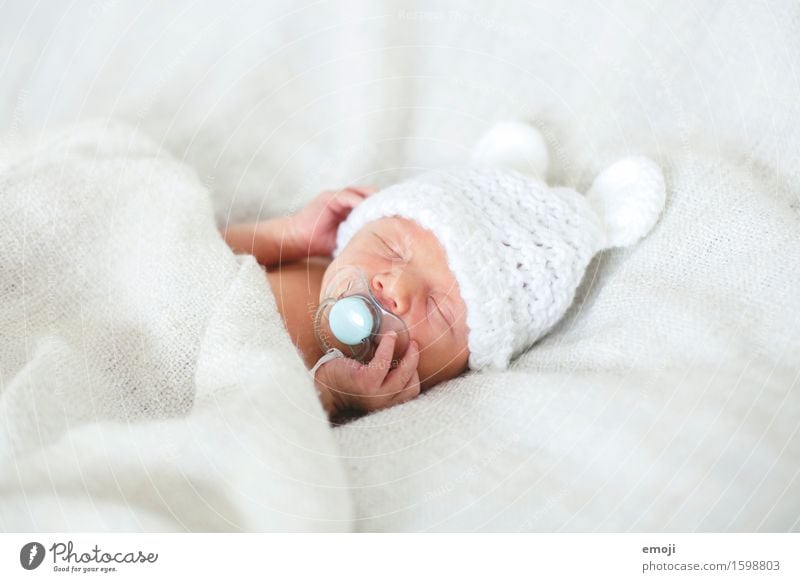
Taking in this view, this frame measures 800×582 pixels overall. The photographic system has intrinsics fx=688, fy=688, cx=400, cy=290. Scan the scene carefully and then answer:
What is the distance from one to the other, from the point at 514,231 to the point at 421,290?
0.42ft

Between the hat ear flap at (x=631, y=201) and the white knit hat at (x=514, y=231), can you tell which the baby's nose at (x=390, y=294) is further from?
the hat ear flap at (x=631, y=201)

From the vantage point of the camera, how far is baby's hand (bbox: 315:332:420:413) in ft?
2.43

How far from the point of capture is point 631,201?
816 mm

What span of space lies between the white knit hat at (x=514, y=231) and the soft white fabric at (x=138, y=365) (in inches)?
8.3

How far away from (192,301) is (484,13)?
1.94ft

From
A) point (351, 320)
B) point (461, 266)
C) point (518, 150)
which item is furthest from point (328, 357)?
point (518, 150)

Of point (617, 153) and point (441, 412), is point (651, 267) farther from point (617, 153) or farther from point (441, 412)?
point (441, 412)

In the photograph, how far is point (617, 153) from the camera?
93cm

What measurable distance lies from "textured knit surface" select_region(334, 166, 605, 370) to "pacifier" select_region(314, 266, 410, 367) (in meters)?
0.08

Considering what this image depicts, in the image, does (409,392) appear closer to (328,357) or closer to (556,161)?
(328,357)

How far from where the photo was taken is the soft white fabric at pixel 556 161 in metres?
0.60

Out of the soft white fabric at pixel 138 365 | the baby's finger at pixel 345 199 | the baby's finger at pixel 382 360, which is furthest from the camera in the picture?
the baby's finger at pixel 345 199

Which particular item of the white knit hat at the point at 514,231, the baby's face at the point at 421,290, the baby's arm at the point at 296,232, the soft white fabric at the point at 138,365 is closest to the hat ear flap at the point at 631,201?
the white knit hat at the point at 514,231
